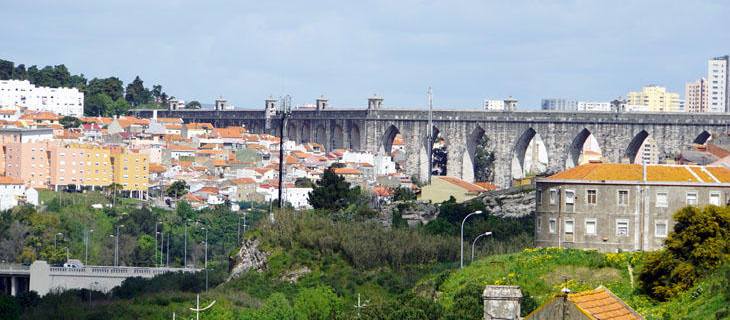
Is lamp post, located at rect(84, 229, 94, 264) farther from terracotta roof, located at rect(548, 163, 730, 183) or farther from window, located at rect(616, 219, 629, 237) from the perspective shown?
window, located at rect(616, 219, 629, 237)

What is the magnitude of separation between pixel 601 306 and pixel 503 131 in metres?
110

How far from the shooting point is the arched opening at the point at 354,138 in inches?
5817

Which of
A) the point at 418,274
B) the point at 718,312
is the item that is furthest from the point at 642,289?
the point at 418,274

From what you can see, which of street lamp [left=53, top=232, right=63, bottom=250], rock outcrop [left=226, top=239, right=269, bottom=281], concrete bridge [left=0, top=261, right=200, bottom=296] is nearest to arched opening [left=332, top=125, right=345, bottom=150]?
street lamp [left=53, top=232, right=63, bottom=250]

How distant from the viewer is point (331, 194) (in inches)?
3088

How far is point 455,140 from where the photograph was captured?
133m

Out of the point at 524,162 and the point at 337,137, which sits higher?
the point at 337,137

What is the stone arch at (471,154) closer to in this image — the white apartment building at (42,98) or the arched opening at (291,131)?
the arched opening at (291,131)

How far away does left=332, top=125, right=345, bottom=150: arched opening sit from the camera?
502 feet

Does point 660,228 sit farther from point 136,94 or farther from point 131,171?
point 136,94

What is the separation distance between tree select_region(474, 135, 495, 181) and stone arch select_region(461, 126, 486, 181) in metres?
0.16

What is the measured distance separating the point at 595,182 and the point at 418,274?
11137mm

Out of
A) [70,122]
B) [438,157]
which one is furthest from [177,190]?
[70,122]

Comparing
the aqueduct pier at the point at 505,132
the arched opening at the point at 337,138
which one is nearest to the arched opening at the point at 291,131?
the aqueduct pier at the point at 505,132
